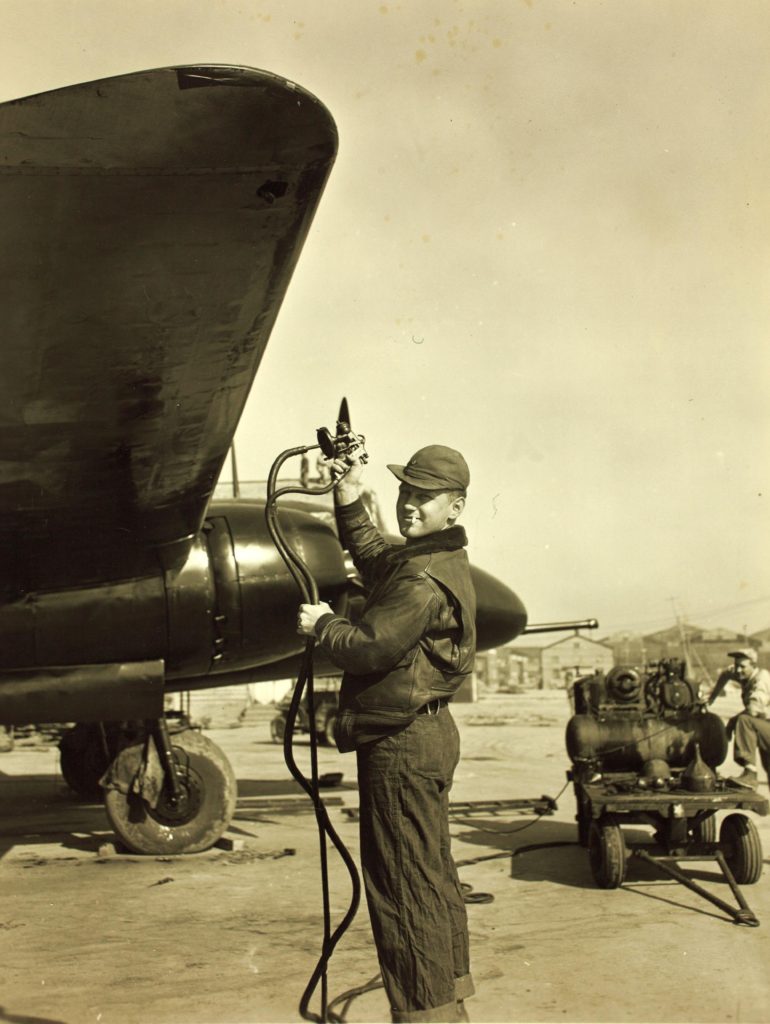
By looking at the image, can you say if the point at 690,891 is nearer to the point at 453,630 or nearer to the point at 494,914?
the point at 494,914

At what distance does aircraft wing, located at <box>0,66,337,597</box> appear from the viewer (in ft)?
10.4

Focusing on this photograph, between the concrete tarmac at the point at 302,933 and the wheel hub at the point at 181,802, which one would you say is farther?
the wheel hub at the point at 181,802

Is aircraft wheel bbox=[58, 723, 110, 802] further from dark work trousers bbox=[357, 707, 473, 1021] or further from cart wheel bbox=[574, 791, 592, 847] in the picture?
dark work trousers bbox=[357, 707, 473, 1021]

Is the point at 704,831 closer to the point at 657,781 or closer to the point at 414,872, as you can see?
the point at 657,781

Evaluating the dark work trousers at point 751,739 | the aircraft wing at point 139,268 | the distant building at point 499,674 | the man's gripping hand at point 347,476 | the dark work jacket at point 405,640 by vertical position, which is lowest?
the distant building at point 499,674

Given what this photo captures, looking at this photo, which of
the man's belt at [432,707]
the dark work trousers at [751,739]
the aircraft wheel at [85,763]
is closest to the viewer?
the man's belt at [432,707]

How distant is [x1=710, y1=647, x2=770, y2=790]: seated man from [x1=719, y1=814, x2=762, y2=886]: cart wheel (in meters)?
1.14

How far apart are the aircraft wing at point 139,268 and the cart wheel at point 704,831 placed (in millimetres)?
4387

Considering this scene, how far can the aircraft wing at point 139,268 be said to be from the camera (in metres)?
3.16

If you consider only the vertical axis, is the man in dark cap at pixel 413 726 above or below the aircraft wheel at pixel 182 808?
above

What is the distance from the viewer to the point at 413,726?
11.0ft

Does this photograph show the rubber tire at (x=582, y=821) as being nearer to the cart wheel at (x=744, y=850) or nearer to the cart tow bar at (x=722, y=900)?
the cart tow bar at (x=722, y=900)

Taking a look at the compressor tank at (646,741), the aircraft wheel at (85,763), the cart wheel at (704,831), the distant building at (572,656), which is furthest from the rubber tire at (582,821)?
the distant building at (572,656)

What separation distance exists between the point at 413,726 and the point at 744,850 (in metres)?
4.18
